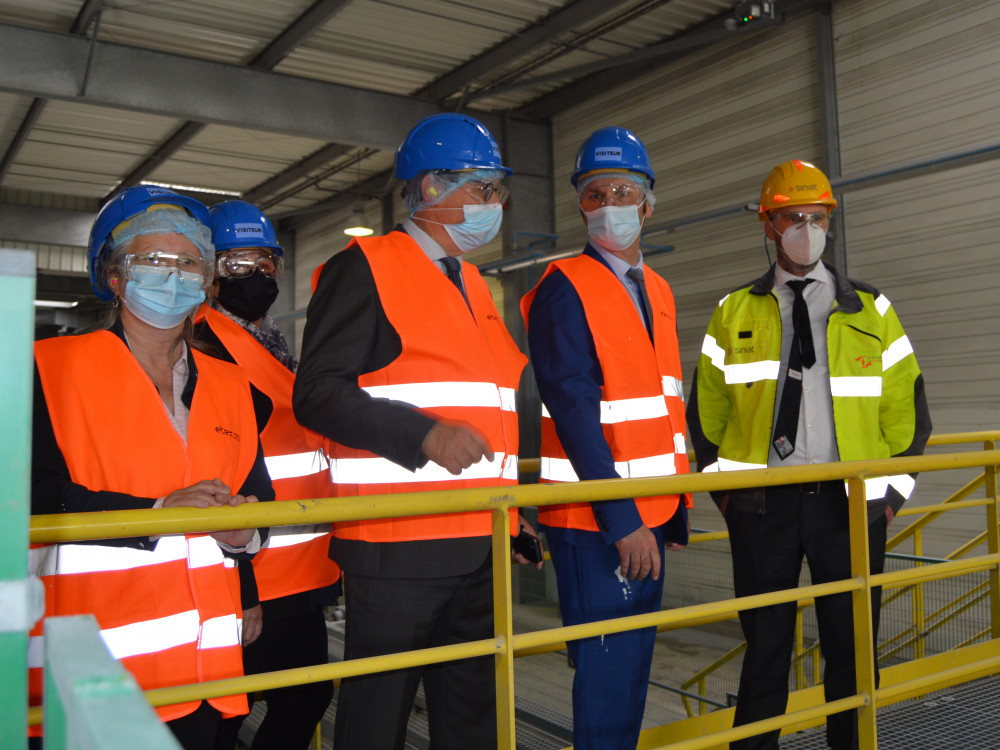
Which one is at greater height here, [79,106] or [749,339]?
[79,106]

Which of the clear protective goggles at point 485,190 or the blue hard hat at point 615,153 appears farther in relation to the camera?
the blue hard hat at point 615,153

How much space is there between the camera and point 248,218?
Answer: 365 centimetres

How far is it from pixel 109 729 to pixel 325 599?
2613 mm

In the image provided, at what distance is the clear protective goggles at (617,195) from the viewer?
3275 mm

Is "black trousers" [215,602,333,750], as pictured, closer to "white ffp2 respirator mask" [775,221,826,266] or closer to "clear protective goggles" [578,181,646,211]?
"clear protective goggles" [578,181,646,211]

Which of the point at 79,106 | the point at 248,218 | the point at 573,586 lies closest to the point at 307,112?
the point at 79,106

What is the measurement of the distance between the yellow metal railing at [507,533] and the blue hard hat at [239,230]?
1.89 m

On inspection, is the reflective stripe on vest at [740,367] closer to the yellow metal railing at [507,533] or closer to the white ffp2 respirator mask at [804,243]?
the white ffp2 respirator mask at [804,243]

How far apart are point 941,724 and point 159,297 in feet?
11.0

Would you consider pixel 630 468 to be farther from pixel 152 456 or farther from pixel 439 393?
pixel 152 456

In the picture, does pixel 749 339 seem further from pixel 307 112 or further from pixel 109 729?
pixel 307 112

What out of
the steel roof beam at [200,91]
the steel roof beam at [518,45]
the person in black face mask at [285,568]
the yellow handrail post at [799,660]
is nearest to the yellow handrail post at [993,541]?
the yellow handrail post at [799,660]

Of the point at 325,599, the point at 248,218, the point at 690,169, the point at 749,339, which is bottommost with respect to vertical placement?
the point at 325,599

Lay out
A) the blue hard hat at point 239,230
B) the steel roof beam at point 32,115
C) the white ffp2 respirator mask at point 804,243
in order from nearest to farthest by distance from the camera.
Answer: the white ffp2 respirator mask at point 804,243
the blue hard hat at point 239,230
the steel roof beam at point 32,115
